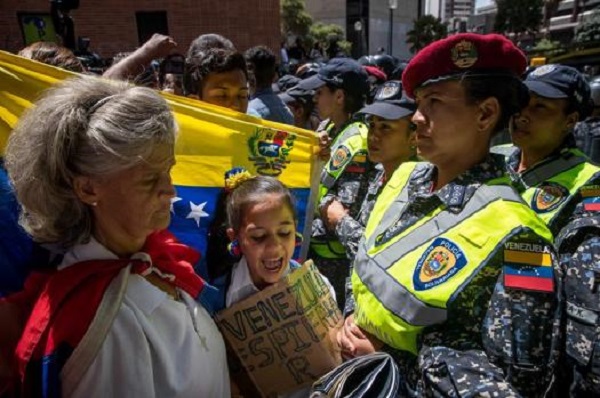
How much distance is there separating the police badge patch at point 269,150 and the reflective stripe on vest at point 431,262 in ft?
3.33

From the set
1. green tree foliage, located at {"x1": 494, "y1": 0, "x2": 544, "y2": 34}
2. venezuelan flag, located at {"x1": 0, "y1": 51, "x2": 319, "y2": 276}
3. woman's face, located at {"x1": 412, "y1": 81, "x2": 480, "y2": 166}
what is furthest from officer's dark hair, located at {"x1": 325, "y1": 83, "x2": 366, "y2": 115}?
green tree foliage, located at {"x1": 494, "y1": 0, "x2": 544, "y2": 34}

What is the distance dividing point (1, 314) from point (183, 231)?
1077mm

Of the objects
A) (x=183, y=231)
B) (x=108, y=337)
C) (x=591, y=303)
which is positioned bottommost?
(x=591, y=303)

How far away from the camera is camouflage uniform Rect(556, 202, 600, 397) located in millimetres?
1897

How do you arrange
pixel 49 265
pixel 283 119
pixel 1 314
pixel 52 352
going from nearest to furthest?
pixel 52 352
pixel 1 314
pixel 49 265
pixel 283 119

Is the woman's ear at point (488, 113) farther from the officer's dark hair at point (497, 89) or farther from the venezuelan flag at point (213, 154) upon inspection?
the venezuelan flag at point (213, 154)

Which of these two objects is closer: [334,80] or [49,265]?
[49,265]

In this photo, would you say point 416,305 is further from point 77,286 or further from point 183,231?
point 183,231

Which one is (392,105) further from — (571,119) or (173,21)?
(173,21)

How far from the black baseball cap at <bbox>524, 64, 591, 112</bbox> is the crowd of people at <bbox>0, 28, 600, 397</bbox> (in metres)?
0.82

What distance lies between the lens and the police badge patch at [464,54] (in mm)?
1655

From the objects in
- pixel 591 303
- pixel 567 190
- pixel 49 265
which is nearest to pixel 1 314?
pixel 49 265

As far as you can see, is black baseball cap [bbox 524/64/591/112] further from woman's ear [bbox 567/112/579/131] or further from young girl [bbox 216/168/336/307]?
young girl [bbox 216/168/336/307]

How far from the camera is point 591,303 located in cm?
195
